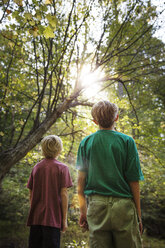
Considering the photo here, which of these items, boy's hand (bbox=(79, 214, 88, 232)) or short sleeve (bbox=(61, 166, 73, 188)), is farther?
short sleeve (bbox=(61, 166, 73, 188))

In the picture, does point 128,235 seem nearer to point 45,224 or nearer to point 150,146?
point 45,224

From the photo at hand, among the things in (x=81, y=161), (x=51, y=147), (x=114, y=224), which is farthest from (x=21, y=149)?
(x=114, y=224)

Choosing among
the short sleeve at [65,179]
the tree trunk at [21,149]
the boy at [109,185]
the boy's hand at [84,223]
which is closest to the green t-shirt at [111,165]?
the boy at [109,185]

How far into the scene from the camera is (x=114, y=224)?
3.51 feet

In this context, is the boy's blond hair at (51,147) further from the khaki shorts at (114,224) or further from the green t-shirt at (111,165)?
the khaki shorts at (114,224)

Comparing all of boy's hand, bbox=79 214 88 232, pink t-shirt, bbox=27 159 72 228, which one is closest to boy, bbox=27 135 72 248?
pink t-shirt, bbox=27 159 72 228

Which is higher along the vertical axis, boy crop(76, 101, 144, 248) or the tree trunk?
the tree trunk

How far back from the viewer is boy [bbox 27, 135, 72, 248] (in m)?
1.71

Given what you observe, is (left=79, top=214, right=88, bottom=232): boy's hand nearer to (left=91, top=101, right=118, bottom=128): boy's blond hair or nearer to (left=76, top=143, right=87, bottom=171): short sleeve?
(left=76, top=143, right=87, bottom=171): short sleeve

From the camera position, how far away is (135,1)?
2924 millimetres

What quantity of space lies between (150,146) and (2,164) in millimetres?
3119

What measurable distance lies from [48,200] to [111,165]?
0.92 meters

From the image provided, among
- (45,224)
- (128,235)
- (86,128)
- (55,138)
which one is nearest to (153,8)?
(86,128)

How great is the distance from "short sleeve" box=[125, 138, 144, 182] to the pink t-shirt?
84 centimetres
